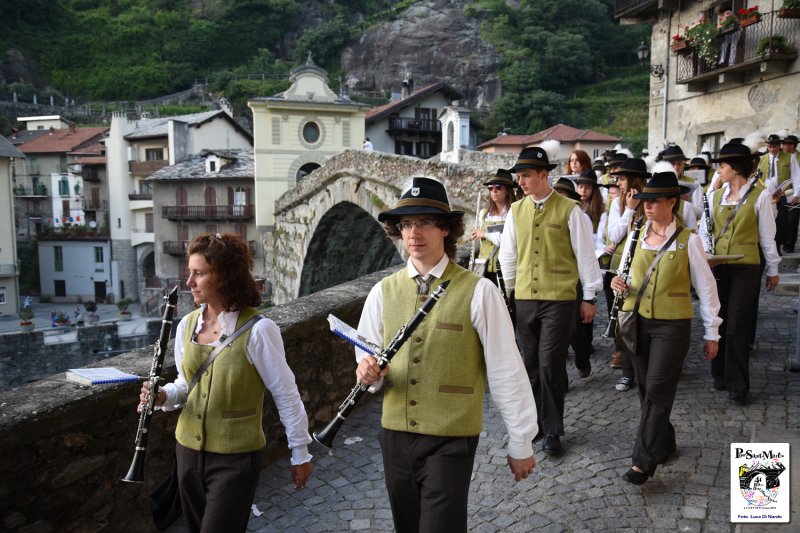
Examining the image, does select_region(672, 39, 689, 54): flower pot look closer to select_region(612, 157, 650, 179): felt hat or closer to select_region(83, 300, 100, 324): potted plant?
select_region(612, 157, 650, 179): felt hat

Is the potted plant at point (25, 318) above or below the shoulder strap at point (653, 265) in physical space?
below

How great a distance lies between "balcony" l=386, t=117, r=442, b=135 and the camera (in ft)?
124

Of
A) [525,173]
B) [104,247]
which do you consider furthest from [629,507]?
[104,247]

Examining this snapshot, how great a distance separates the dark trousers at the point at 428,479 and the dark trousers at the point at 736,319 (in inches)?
125

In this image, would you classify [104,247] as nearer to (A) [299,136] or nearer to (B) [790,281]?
(A) [299,136]

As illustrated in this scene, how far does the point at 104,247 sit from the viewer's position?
128ft

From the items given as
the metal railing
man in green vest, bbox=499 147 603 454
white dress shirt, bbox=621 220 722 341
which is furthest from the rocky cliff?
white dress shirt, bbox=621 220 722 341

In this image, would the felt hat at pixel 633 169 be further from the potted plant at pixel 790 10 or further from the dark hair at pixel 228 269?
the potted plant at pixel 790 10

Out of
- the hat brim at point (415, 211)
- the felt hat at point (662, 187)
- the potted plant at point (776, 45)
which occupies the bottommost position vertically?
the hat brim at point (415, 211)

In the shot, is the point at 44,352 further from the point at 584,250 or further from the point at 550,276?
the point at 584,250

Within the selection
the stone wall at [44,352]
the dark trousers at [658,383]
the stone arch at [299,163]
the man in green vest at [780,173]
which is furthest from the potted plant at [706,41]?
the stone wall at [44,352]

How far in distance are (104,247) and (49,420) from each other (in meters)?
39.5

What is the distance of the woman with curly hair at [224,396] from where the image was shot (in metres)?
2.52

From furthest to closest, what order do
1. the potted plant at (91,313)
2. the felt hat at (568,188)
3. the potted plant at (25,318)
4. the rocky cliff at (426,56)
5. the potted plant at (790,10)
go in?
the rocky cliff at (426,56)
the potted plant at (91,313)
the potted plant at (25,318)
the potted plant at (790,10)
the felt hat at (568,188)
